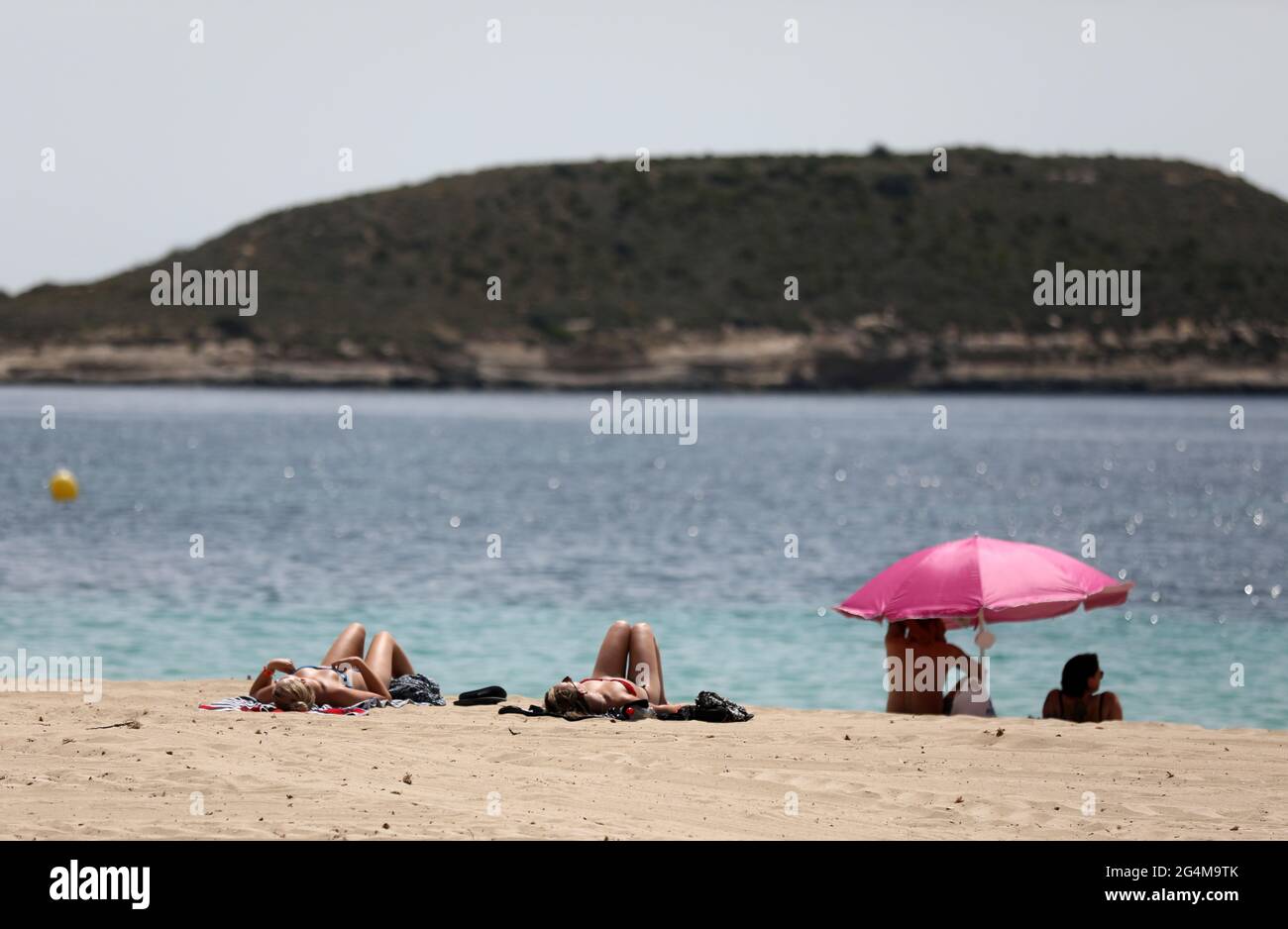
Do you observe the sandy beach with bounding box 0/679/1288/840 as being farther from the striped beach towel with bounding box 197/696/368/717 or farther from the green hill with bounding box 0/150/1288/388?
the green hill with bounding box 0/150/1288/388

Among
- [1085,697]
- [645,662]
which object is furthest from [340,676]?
[1085,697]

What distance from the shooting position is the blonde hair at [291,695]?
11.5 meters

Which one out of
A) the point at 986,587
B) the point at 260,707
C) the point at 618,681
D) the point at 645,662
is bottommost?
the point at 260,707

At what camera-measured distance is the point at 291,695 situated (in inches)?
453

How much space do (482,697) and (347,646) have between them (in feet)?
3.53

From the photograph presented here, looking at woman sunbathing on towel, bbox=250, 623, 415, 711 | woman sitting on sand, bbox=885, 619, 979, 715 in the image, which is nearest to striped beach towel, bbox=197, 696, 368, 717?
woman sunbathing on towel, bbox=250, 623, 415, 711

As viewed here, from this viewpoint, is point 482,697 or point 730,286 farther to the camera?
point 730,286

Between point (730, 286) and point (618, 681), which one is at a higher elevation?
point (730, 286)

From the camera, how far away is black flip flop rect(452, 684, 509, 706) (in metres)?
12.5

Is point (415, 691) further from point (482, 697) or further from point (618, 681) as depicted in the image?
point (618, 681)

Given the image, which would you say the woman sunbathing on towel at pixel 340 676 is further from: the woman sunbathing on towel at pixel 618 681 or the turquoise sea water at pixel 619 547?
the turquoise sea water at pixel 619 547

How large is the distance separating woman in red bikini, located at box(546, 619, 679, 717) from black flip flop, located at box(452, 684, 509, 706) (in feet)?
2.44

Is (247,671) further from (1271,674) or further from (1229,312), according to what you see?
(1229,312)

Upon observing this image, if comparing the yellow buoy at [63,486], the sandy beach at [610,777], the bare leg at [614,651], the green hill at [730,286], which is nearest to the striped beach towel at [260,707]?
the sandy beach at [610,777]
